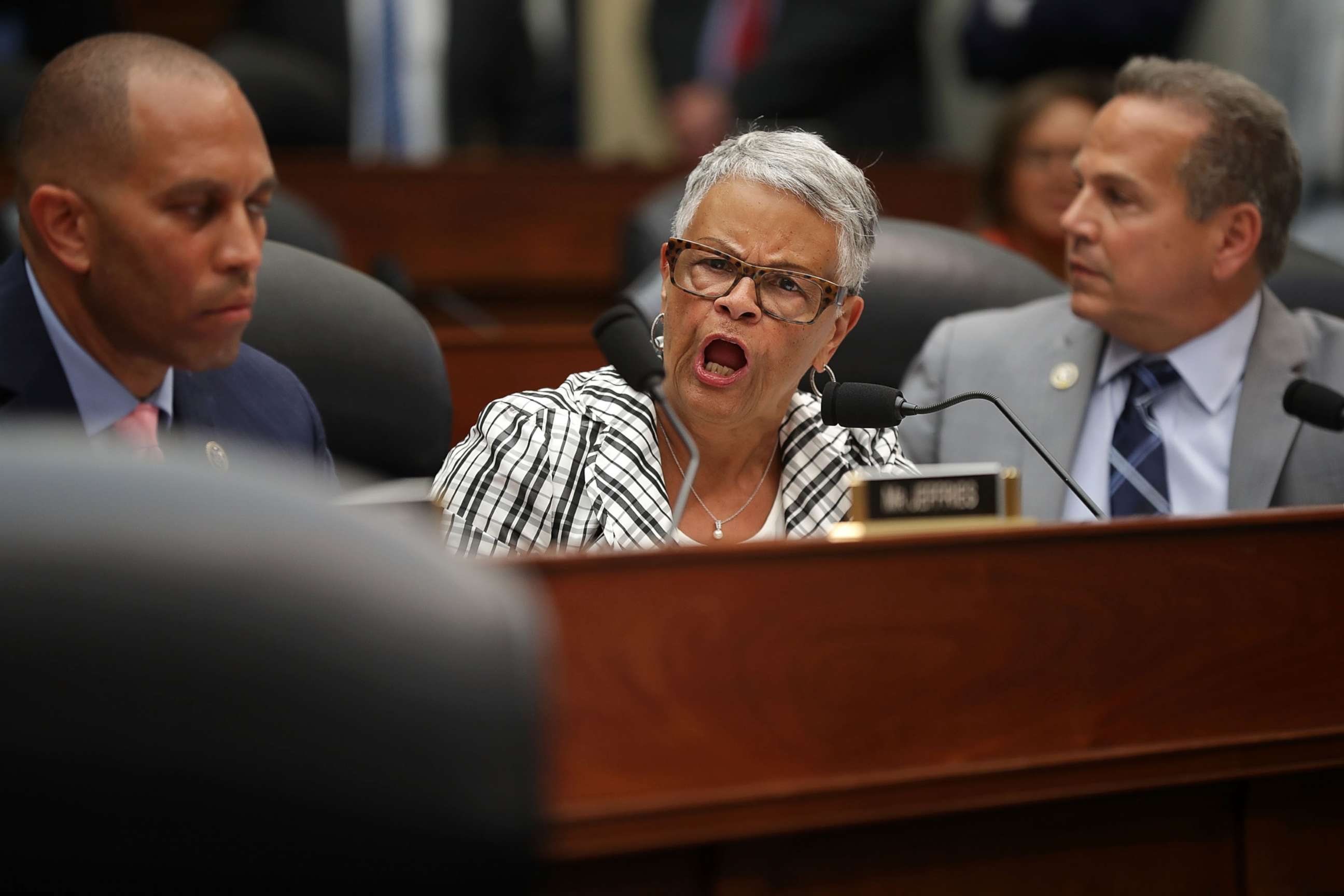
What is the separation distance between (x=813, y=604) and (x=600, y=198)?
2918 millimetres

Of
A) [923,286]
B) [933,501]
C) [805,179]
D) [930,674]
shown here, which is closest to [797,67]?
[923,286]

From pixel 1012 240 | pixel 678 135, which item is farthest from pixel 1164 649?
pixel 678 135

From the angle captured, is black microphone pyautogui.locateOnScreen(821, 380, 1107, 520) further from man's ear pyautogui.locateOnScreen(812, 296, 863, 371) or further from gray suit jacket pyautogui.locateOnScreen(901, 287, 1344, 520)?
gray suit jacket pyautogui.locateOnScreen(901, 287, 1344, 520)

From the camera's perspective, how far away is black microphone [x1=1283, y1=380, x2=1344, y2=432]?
1.89 m

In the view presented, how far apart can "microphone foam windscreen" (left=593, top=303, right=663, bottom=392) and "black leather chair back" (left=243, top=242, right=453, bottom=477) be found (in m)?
0.45

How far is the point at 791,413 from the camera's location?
203 centimetres

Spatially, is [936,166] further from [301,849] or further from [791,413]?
[301,849]

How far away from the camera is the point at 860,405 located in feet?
5.53

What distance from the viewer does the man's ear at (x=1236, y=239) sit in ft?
8.00

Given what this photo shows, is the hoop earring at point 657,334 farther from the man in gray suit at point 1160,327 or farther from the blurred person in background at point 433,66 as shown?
the blurred person in background at point 433,66


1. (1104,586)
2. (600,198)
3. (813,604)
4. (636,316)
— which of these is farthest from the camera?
(600,198)

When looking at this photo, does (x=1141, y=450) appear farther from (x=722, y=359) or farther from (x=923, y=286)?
(x=722, y=359)

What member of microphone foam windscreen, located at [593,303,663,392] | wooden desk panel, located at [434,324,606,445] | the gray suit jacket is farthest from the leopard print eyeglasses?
the gray suit jacket

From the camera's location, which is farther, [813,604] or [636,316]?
[636,316]
